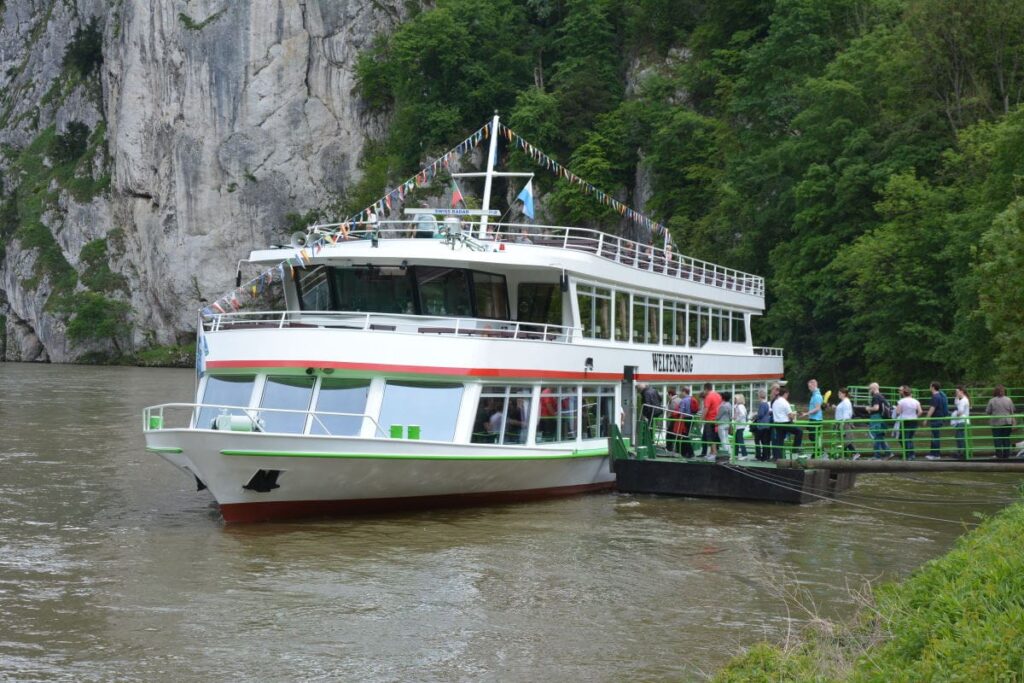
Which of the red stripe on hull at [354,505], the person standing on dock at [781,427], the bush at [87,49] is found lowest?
the red stripe on hull at [354,505]

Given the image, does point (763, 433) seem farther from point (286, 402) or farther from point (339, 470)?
point (286, 402)

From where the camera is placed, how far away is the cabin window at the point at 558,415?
21.0m

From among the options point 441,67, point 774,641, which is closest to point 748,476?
point 774,641

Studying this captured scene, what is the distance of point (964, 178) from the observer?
1555 inches

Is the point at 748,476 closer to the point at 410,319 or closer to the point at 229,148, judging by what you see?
the point at 410,319

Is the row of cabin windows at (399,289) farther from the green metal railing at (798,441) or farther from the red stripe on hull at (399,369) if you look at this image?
the green metal railing at (798,441)

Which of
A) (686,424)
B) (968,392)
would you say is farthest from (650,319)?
(968,392)

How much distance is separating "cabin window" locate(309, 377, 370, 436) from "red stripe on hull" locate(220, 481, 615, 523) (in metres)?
1.22

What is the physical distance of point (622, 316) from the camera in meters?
23.8

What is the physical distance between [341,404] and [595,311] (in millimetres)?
6244

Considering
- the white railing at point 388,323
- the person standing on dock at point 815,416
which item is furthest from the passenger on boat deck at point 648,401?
the white railing at point 388,323

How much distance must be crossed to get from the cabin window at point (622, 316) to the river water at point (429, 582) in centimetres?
347

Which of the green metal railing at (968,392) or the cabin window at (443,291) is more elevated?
the cabin window at (443,291)

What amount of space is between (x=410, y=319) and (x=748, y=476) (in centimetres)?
672
